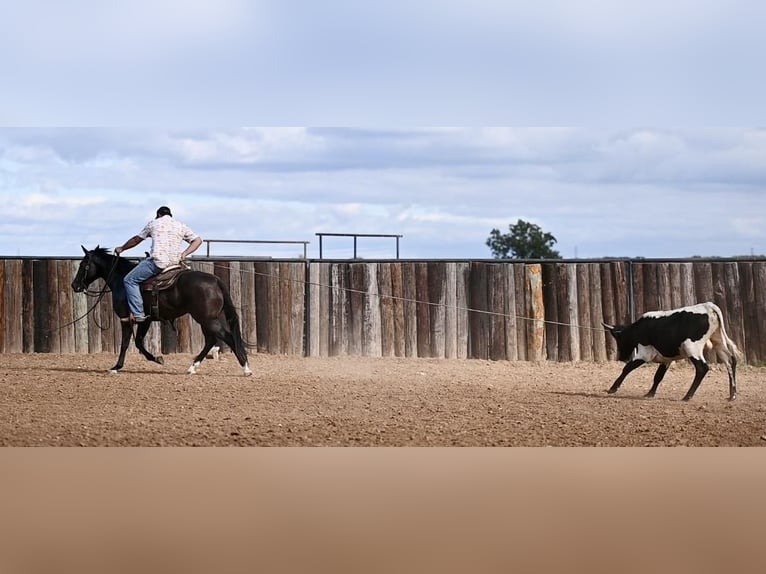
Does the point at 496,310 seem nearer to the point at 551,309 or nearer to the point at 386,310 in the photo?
the point at 551,309

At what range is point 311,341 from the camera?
11.4 meters

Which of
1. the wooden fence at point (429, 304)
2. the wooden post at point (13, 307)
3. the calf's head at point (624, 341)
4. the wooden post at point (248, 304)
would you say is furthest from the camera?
the wooden post at point (248, 304)

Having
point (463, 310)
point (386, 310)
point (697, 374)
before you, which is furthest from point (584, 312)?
point (697, 374)

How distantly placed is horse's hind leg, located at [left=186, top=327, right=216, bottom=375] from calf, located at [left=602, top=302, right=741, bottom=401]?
11.4ft

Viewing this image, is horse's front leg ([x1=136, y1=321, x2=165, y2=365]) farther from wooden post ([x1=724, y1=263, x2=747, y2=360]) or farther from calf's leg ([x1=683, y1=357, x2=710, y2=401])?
wooden post ([x1=724, y1=263, x2=747, y2=360])

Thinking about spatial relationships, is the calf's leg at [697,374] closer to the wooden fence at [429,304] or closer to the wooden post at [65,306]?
the wooden fence at [429,304]

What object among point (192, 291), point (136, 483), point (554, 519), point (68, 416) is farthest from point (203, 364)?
point (554, 519)

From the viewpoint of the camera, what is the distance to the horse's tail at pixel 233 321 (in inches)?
382

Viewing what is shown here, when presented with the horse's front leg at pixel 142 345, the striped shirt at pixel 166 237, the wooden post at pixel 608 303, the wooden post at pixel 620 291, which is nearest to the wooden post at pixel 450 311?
the wooden post at pixel 608 303

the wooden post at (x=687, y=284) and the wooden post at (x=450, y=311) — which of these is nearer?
the wooden post at (x=687, y=284)

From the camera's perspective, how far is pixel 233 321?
32.2 feet

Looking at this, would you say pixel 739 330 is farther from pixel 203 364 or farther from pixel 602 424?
pixel 203 364

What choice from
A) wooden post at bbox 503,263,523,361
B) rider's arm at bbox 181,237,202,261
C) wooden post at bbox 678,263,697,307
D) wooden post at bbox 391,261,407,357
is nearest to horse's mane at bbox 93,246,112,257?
rider's arm at bbox 181,237,202,261

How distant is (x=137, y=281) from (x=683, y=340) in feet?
Answer: 15.4
